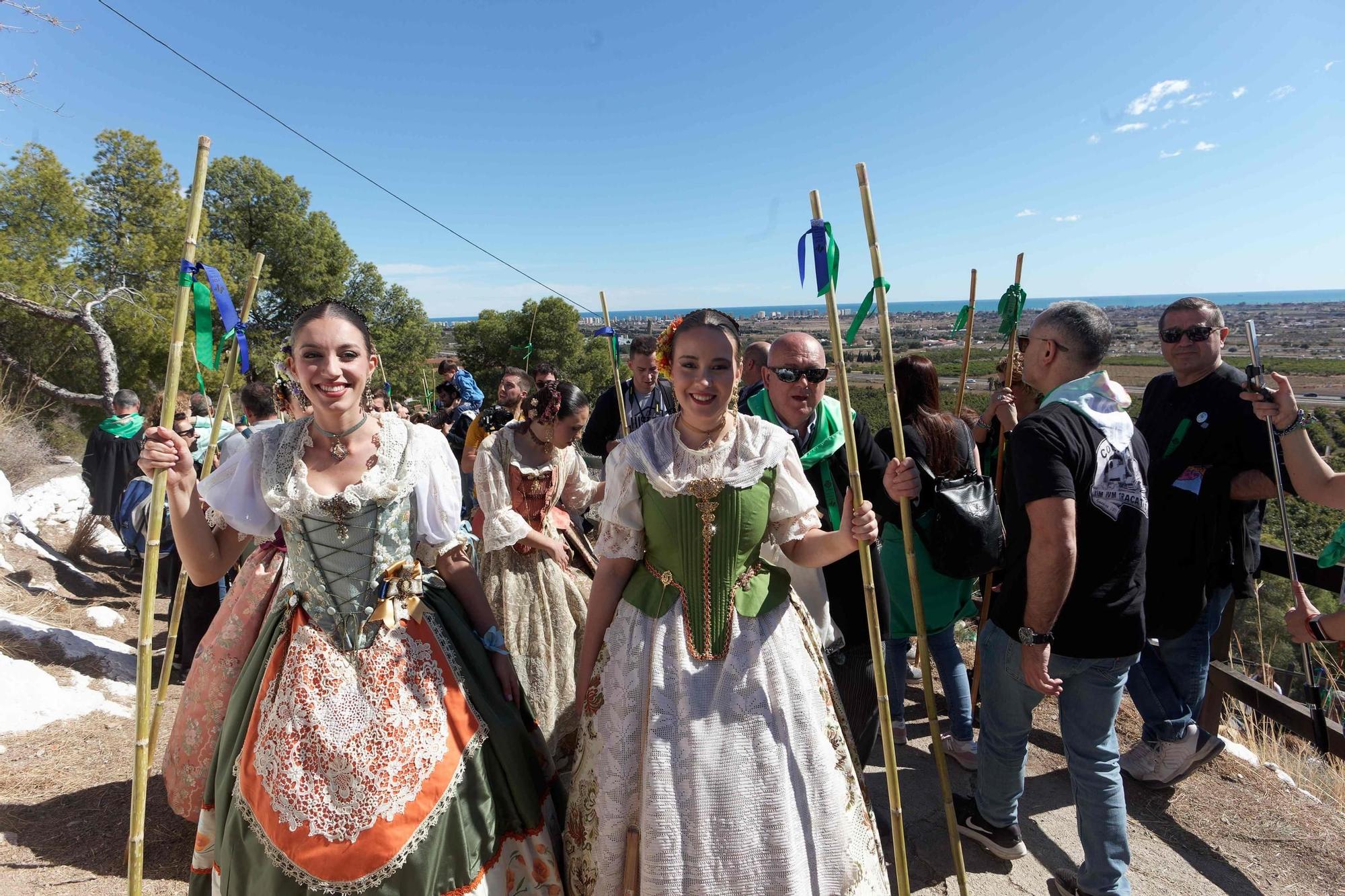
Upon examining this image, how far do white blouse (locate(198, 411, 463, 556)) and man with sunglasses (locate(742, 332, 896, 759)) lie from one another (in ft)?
4.31

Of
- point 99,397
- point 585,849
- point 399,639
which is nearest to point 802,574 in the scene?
point 585,849

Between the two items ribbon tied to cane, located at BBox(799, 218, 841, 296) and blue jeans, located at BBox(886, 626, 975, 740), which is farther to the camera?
blue jeans, located at BBox(886, 626, 975, 740)

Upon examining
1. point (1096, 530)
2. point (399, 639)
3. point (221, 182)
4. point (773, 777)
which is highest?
point (221, 182)

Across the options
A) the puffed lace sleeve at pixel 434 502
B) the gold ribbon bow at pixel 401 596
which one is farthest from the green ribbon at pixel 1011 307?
Answer: the gold ribbon bow at pixel 401 596

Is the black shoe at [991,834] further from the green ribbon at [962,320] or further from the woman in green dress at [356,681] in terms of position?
the green ribbon at [962,320]

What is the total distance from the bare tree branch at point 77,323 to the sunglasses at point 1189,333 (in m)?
12.8

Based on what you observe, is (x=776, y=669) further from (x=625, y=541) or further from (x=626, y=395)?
(x=626, y=395)

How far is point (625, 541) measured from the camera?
2344 mm

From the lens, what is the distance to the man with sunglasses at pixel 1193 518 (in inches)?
124

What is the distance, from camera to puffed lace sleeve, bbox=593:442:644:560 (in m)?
2.33

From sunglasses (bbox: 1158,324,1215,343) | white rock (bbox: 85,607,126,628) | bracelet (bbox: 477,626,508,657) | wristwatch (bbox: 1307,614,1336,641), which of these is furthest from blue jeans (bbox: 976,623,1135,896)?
white rock (bbox: 85,607,126,628)

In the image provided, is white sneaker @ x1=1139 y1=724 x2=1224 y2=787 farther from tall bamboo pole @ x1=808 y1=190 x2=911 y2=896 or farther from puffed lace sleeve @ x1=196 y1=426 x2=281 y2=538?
puffed lace sleeve @ x1=196 y1=426 x2=281 y2=538

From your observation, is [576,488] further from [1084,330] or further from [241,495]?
[1084,330]

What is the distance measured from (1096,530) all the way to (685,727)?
157cm
